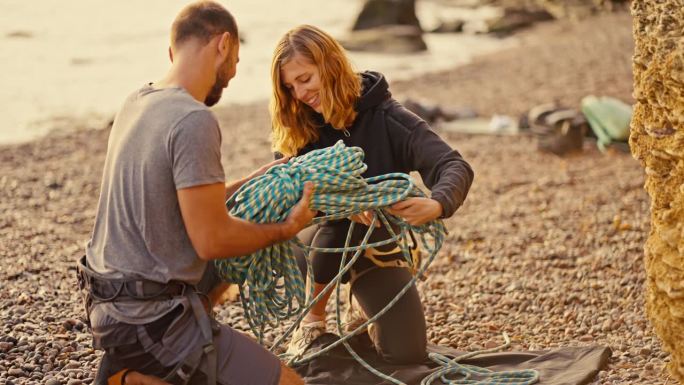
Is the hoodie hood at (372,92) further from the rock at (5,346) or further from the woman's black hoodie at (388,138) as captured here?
the rock at (5,346)

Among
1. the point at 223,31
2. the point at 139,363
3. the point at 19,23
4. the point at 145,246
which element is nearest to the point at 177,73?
the point at 223,31

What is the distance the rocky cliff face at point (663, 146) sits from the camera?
151 inches

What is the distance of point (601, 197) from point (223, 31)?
498cm

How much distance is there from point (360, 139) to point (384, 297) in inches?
30.1

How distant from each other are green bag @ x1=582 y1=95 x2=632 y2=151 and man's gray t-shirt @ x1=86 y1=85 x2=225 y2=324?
22.8 ft

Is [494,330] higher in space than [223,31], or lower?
A: lower

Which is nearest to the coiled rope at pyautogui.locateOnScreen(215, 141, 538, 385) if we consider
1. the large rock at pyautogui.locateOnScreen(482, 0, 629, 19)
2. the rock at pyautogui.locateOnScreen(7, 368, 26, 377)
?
the rock at pyautogui.locateOnScreen(7, 368, 26, 377)

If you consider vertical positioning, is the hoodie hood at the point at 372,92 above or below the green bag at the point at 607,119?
above

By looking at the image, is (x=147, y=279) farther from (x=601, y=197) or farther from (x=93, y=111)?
(x=93, y=111)

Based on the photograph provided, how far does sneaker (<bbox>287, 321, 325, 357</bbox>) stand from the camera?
4.82 meters

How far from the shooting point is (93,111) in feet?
51.6

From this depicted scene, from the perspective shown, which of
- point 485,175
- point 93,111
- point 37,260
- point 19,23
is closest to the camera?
point 37,260

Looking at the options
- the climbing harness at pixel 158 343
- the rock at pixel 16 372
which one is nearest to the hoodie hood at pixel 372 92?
the climbing harness at pixel 158 343

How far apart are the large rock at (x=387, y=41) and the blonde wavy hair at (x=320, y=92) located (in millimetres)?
17718
